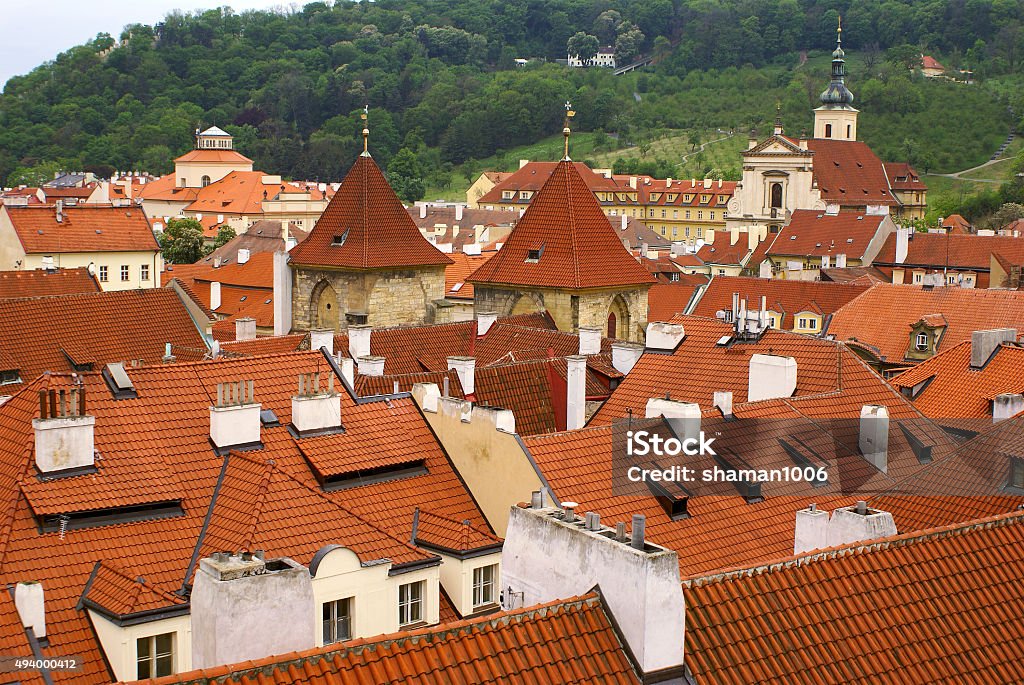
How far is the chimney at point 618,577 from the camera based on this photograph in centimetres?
951

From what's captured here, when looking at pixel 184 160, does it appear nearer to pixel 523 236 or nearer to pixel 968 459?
pixel 523 236

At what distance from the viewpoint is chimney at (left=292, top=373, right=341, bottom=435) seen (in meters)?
18.1

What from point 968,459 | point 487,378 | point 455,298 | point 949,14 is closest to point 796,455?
point 968,459

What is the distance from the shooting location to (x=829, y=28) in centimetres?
18638

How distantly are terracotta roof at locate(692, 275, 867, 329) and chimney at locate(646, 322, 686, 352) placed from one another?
79.5 ft

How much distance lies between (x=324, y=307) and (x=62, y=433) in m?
24.2

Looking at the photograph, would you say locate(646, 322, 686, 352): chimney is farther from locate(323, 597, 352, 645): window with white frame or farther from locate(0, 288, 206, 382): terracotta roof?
locate(0, 288, 206, 382): terracotta roof

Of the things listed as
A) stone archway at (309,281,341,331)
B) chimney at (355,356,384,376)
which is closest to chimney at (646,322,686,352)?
chimney at (355,356,384,376)

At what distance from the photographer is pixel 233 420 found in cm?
1739

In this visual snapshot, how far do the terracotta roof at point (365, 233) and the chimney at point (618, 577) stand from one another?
28026mm

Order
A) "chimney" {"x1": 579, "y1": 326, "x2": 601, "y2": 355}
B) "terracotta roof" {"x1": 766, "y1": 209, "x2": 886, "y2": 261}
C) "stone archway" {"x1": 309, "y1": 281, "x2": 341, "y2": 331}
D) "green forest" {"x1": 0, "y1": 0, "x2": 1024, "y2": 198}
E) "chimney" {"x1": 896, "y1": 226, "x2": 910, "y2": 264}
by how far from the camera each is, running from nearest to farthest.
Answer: "chimney" {"x1": 579, "y1": 326, "x2": 601, "y2": 355}, "stone archway" {"x1": 309, "y1": 281, "x2": 341, "y2": 331}, "chimney" {"x1": 896, "y1": 226, "x2": 910, "y2": 264}, "terracotta roof" {"x1": 766, "y1": 209, "x2": 886, "y2": 261}, "green forest" {"x1": 0, "y1": 0, "x2": 1024, "y2": 198}

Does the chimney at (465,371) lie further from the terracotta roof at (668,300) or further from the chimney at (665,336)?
the terracotta roof at (668,300)

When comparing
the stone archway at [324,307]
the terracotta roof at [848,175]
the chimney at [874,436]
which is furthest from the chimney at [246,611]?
the terracotta roof at [848,175]

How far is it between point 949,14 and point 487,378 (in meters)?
166
